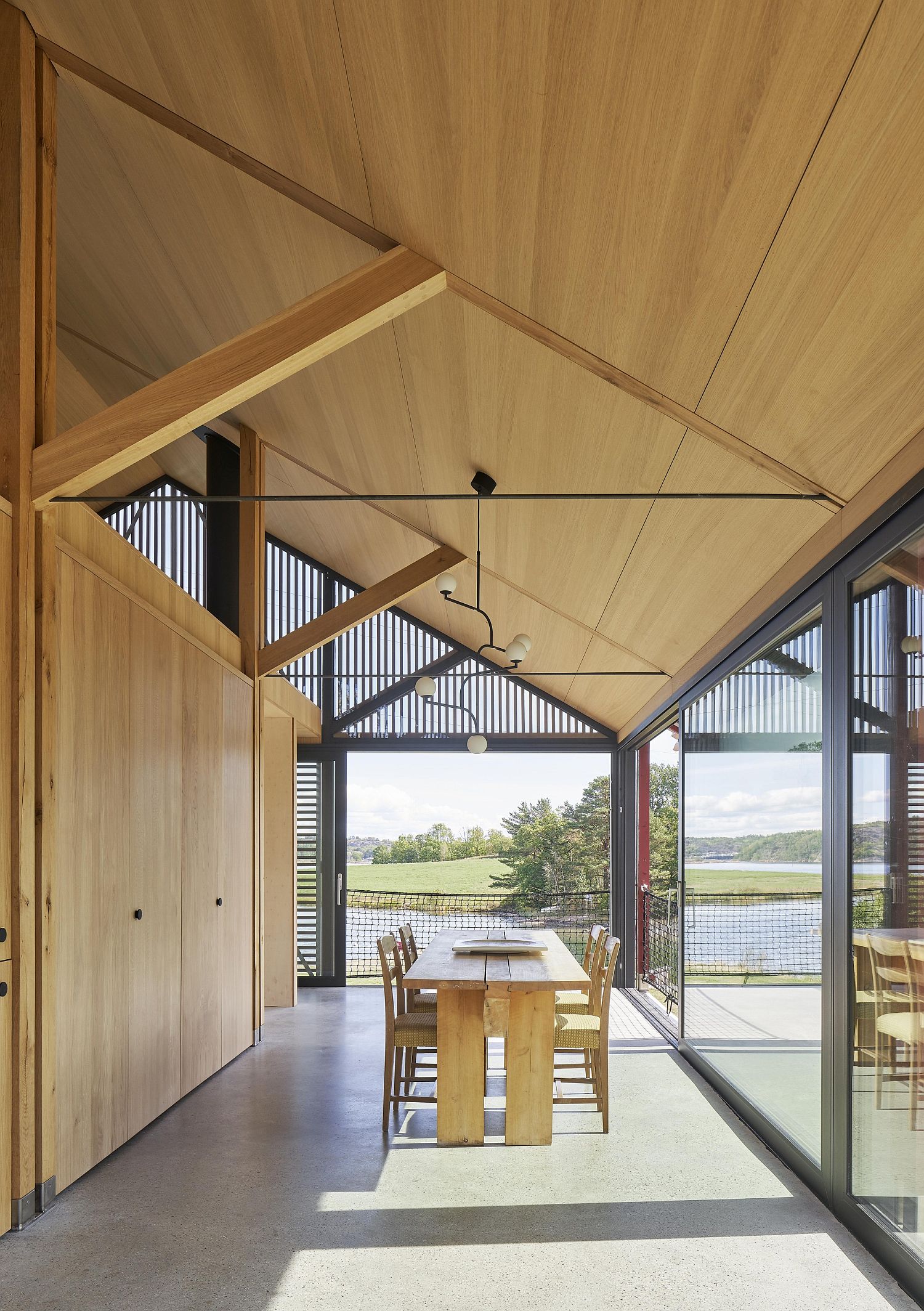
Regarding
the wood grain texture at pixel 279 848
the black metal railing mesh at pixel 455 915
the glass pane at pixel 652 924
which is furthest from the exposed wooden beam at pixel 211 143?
the black metal railing mesh at pixel 455 915

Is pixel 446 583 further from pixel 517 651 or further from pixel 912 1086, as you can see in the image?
pixel 912 1086

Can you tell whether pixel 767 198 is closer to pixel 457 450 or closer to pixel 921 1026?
pixel 921 1026

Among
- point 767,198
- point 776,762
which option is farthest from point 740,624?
point 767,198

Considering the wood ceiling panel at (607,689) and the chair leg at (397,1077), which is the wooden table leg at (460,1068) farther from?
the wood ceiling panel at (607,689)

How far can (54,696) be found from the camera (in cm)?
390

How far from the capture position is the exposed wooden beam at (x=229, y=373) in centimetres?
385

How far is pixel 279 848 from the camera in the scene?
9.14 meters

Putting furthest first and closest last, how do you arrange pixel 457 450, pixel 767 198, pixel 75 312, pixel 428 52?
1. pixel 75 312
2. pixel 457 450
3. pixel 428 52
4. pixel 767 198

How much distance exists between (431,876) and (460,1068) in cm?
1392

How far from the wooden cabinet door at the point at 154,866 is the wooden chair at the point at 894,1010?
10.1ft

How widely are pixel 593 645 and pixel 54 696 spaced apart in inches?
183

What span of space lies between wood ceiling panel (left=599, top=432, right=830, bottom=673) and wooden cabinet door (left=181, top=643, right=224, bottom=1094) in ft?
8.16

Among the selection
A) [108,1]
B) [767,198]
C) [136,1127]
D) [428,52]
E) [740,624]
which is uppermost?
[108,1]

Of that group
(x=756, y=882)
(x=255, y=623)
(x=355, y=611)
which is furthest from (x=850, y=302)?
(x=355, y=611)
